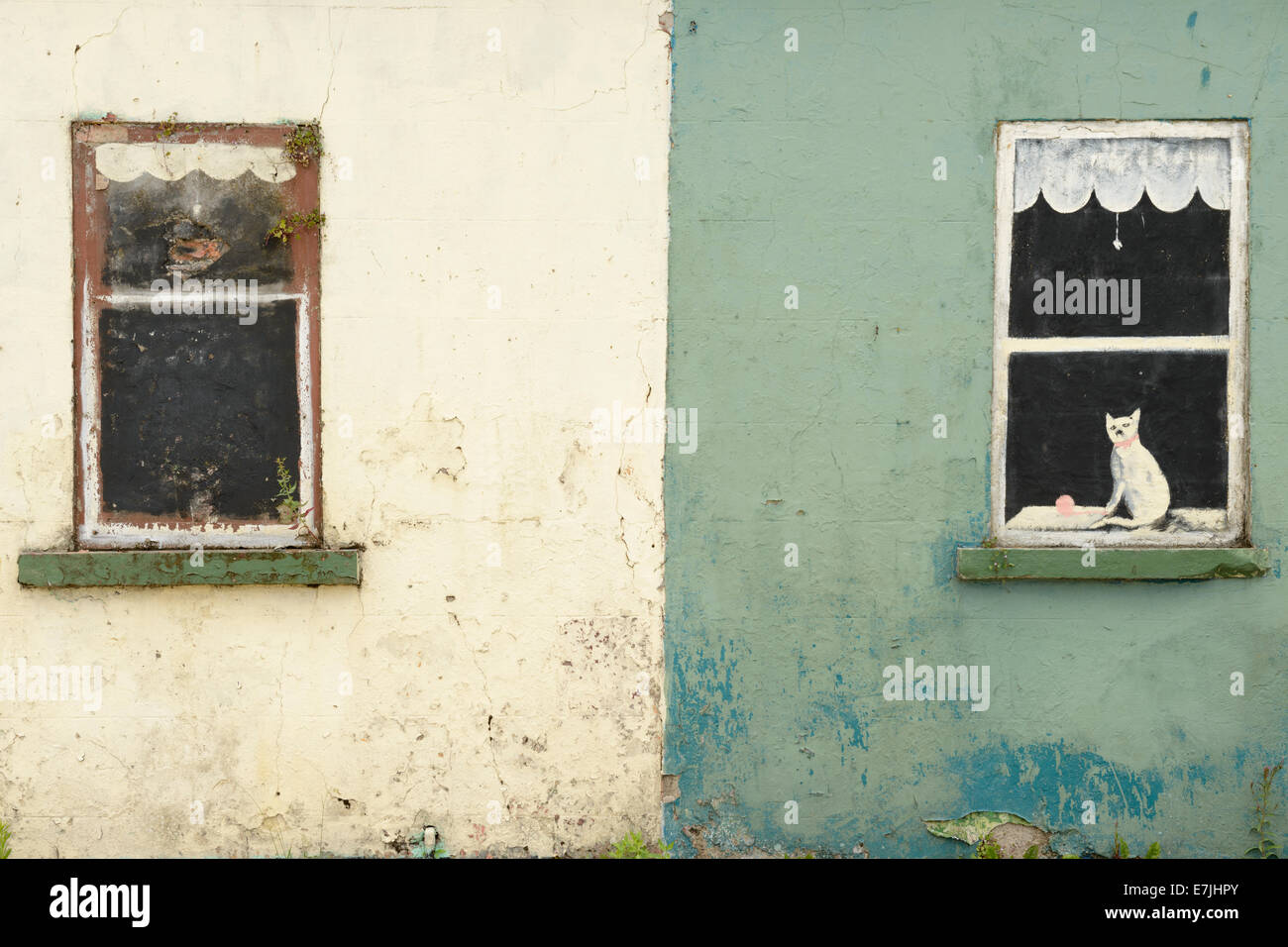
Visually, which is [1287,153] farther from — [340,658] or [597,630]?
[340,658]

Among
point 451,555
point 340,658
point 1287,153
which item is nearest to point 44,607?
point 340,658

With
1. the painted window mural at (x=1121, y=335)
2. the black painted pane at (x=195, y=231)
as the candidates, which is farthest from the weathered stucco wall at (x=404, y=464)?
the painted window mural at (x=1121, y=335)

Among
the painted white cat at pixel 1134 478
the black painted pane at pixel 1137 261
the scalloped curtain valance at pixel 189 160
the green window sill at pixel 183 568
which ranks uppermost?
the scalloped curtain valance at pixel 189 160

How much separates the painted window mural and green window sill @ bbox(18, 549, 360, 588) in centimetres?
267

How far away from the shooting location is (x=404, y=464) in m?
4.25

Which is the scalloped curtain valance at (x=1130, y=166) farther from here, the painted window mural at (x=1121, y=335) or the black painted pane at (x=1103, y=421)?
the black painted pane at (x=1103, y=421)

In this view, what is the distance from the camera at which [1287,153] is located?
4.19 m

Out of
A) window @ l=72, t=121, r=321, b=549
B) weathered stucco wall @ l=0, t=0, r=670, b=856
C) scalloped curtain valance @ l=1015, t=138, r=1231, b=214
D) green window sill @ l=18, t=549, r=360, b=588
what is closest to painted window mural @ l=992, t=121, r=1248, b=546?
scalloped curtain valance @ l=1015, t=138, r=1231, b=214

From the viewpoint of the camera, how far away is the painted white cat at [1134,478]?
428cm

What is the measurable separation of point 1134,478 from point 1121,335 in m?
0.58

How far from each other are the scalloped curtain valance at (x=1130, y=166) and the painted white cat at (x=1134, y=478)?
89 centimetres

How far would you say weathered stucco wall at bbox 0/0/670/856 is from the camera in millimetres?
4176

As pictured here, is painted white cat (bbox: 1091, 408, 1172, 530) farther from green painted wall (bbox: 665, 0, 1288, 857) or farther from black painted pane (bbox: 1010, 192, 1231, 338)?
black painted pane (bbox: 1010, 192, 1231, 338)

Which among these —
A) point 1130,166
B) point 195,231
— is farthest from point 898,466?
point 195,231
